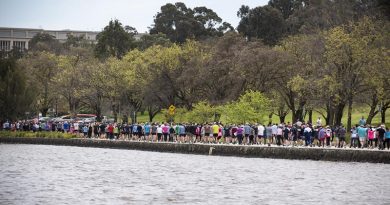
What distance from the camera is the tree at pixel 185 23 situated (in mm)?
134500

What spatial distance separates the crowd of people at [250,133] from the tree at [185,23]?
188ft

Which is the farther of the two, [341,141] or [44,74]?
[44,74]

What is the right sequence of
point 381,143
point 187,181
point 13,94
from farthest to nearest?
point 13,94, point 381,143, point 187,181

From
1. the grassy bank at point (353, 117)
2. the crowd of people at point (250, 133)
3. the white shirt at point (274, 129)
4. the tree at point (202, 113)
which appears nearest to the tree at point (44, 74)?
the grassy bank at point (353, 117)

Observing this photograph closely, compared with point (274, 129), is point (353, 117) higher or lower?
higher

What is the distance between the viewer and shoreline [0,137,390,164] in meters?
49.0

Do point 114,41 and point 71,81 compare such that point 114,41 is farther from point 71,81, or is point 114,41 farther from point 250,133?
point 250,133

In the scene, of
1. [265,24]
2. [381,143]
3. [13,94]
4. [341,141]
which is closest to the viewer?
[381,143]

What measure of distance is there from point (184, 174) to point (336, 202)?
1459cm

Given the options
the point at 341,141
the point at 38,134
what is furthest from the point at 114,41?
the point at 341,141

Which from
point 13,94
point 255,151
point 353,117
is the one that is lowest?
point 255,151

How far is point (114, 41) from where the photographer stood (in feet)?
411

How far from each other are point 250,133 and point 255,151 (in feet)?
10.9

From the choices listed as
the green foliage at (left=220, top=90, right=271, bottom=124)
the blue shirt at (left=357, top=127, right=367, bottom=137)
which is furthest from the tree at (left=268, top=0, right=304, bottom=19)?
the blue shirt at (left=357, top=127, right=367, bottom=137)
